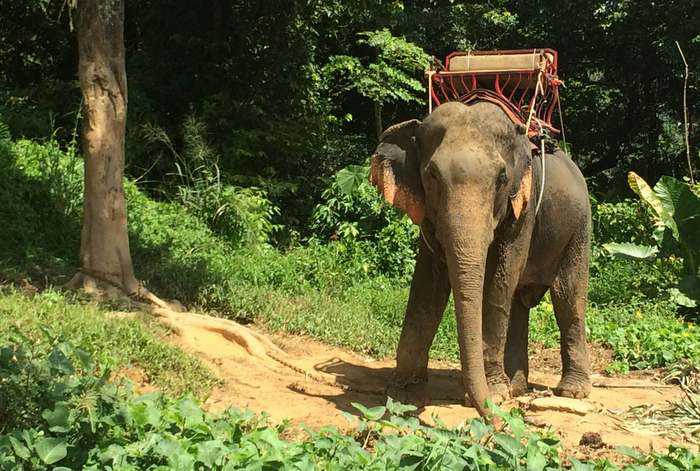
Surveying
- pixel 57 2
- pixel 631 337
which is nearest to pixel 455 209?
pixel 631 337

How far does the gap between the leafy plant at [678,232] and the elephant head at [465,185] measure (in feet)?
15.0

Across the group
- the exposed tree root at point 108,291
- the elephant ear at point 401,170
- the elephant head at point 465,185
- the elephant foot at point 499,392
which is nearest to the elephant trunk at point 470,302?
the elephant head at point 465,185

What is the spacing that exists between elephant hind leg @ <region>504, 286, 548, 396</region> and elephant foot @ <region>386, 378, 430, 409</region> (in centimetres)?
72

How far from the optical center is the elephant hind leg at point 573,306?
655cm

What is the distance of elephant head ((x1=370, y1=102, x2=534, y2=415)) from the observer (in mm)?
4902

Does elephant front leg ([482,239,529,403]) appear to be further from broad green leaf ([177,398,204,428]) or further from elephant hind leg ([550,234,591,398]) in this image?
broad green leaf ([177,398,204,428])

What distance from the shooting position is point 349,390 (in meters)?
6.45

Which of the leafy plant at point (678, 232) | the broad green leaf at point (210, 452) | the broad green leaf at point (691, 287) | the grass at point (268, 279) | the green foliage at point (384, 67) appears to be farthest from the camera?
the green foliage at point (384, 67)

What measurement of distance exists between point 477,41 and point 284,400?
12.0m

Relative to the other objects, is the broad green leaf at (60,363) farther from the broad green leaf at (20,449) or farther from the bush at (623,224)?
the bush at (623,224)

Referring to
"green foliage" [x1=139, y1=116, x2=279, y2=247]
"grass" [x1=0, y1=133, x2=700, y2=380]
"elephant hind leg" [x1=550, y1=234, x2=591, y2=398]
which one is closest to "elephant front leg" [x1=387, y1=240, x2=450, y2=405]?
"elephant hind leg" [x1=550, y1=234, x2=591, y2=398]

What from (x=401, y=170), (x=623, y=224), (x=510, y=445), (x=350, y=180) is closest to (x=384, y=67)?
(x=350, y=180)

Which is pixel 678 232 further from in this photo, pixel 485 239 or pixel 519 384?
pixel 485 239

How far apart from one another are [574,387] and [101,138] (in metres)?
4.49
